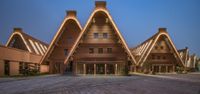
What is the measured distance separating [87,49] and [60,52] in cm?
803

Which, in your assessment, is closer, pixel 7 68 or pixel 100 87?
pixel 100 87

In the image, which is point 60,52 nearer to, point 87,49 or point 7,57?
point 87,49

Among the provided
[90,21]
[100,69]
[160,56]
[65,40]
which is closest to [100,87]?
[90,21]

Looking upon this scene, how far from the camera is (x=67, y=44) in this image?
1713 inches

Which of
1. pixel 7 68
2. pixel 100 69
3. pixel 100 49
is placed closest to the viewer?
pixel 7 68

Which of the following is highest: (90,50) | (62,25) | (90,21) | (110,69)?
(90,21)

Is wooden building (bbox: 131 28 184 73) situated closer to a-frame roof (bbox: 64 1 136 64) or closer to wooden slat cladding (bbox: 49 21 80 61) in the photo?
wooden slat cladding (bbox: 49 21 80 61)

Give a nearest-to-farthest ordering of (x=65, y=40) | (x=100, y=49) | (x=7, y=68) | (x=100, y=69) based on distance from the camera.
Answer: (x=7, y=68), (x=100, y=49), (x=100, y=69), (x=65, y=40)

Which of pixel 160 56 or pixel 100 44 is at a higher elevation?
pixel 100 44

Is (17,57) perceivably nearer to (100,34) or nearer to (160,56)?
(100,34)

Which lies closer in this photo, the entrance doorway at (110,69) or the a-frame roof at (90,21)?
the a-frame roof at (90,21)

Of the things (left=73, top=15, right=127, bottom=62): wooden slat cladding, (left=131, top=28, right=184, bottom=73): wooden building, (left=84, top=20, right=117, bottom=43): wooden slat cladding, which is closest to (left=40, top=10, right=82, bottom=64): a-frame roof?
(left=73, top=15, right=127, bottom=62): wooden slat cladding

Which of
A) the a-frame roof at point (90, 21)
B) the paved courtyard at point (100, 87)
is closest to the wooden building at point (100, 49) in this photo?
the a-frame roof at point (90, 21)

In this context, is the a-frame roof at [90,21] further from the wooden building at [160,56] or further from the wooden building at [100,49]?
the wooden building at [160,56]
